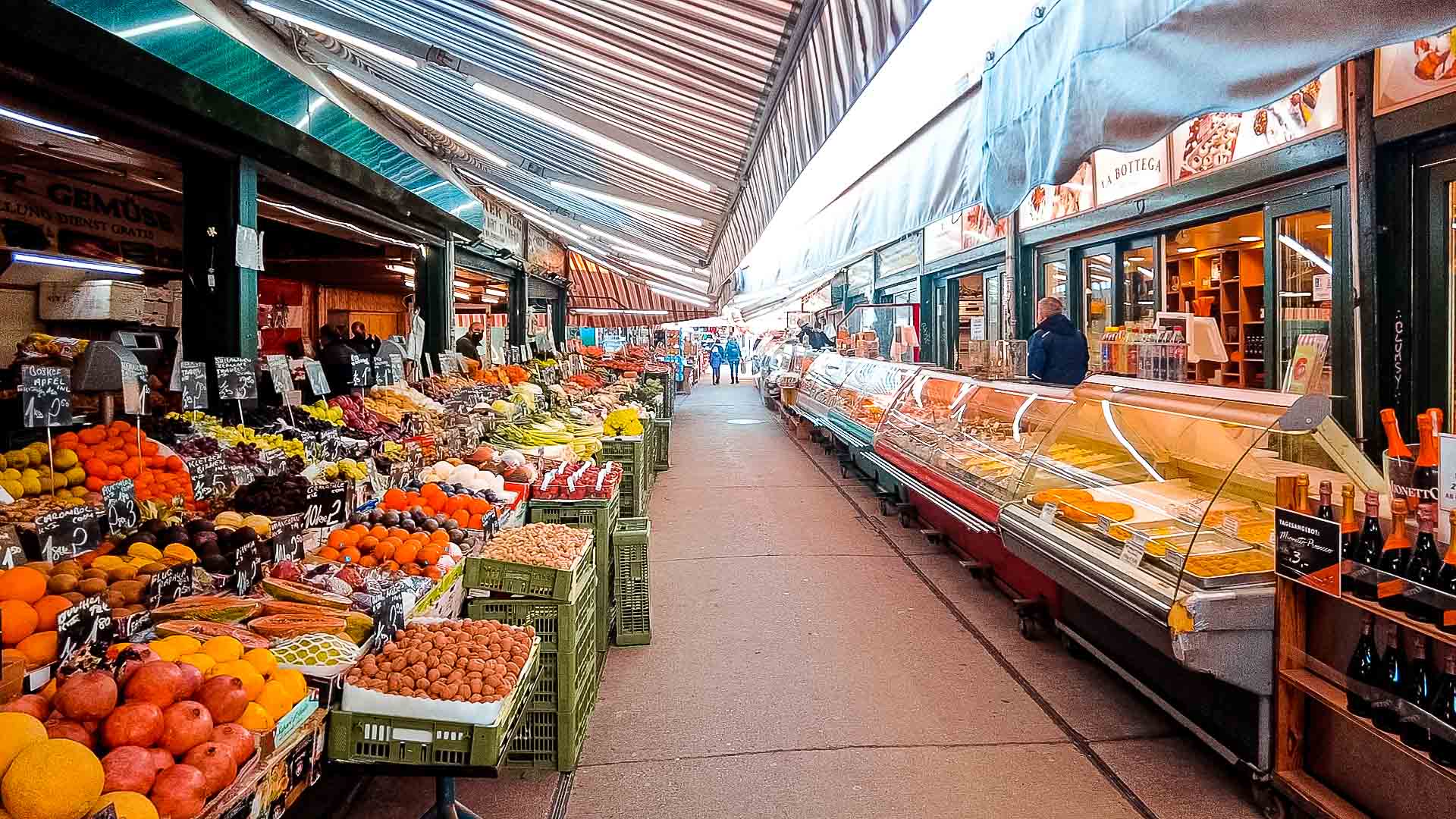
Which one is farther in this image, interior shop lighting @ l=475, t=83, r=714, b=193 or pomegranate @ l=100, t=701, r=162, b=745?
interior shop lighting @ l=475, t=83, r=714, b=193

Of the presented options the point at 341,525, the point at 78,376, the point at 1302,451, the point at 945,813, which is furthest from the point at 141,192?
the point at 1302,451

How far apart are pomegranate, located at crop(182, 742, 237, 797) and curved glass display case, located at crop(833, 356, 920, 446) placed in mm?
6570

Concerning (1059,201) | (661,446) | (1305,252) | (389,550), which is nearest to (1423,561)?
(1305,252)

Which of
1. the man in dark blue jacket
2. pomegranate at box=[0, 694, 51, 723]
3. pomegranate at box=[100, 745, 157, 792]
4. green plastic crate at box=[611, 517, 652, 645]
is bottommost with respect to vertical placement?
green plastic crate at box=[611, 517, 652, 645]

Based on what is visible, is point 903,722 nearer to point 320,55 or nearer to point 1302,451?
point 1302,451

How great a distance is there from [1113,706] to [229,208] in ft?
17.2

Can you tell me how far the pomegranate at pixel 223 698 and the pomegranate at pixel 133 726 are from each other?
0.14 metres

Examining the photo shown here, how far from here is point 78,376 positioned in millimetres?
4070

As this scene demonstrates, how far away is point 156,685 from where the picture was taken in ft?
6.54

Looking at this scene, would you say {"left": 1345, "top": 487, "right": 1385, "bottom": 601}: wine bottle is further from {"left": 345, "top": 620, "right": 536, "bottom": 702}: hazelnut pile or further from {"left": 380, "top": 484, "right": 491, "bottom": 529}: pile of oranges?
{"left": 380, "top": 484, "right": 491, "bottom": 529}: pile of oranges

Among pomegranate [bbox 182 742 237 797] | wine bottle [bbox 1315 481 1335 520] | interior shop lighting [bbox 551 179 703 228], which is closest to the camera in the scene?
pomegranate [bbox 182 742 237 797]

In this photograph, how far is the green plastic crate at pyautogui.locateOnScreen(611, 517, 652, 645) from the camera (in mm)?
4703

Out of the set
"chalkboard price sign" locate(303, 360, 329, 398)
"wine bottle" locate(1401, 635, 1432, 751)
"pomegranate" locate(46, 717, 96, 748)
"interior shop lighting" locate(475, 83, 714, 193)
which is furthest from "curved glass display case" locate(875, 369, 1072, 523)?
"chalkboard price sign" locate(303, 360, 329, 398)

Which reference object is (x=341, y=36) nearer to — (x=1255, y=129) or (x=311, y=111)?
(x=311, y=111)
